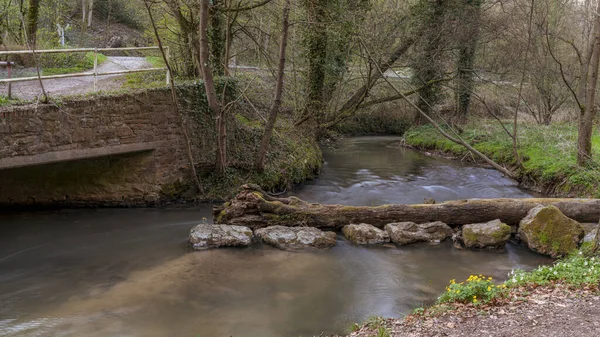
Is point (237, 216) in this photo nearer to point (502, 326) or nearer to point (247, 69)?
point (502, 326)

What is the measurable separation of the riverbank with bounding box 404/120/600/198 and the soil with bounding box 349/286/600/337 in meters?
7.29

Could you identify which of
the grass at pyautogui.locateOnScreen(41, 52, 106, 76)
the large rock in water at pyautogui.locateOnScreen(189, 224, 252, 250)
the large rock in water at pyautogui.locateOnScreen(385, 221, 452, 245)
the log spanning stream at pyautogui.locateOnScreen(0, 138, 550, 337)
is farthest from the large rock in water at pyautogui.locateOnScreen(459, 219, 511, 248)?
the grass at pyautogui.locateOnScreen(41, 52, 106, 76)

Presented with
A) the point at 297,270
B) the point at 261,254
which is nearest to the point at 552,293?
the point at 297,270

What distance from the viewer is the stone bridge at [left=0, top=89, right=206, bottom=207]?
10.6 m

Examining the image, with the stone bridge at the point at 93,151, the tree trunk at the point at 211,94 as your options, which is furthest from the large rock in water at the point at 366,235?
the stone bridge at the point at 93,151

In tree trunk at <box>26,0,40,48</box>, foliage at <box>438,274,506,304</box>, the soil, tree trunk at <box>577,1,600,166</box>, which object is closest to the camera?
the soil

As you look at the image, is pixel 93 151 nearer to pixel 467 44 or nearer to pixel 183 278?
pixel 183 278

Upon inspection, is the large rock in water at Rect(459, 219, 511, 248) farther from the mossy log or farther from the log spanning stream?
the mossy log

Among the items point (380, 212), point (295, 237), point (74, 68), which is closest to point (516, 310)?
point (295, 237)

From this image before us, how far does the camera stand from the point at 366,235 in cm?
1034

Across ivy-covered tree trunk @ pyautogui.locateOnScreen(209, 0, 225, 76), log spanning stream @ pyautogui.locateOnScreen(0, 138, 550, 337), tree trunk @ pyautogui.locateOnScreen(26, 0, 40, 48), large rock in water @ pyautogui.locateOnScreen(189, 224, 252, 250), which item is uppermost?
tree trunk @ pyautogui.locateOnScreen(26, 0, 40, 48)

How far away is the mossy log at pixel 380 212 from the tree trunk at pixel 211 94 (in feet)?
9.77

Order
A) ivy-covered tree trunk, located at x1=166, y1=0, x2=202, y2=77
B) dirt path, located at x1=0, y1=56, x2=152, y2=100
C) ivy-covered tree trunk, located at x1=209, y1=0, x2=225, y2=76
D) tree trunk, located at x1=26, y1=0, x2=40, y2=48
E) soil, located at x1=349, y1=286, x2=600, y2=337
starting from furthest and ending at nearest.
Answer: tree trunk, located at x1=26, y1=0, x2=40, y2=48
ivy-covered tree trunk, located at x1=209, y1=0, x2=225, y2=76
ivy-covered tree trunk, located at x1=166, y1=0, x2=202, y2=77
dirt path, located at x1=0, y1=56, x2=152, y2=100
soil, located at x1=349, y1=286, x2=600, y2=337

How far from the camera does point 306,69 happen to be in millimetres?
17906
